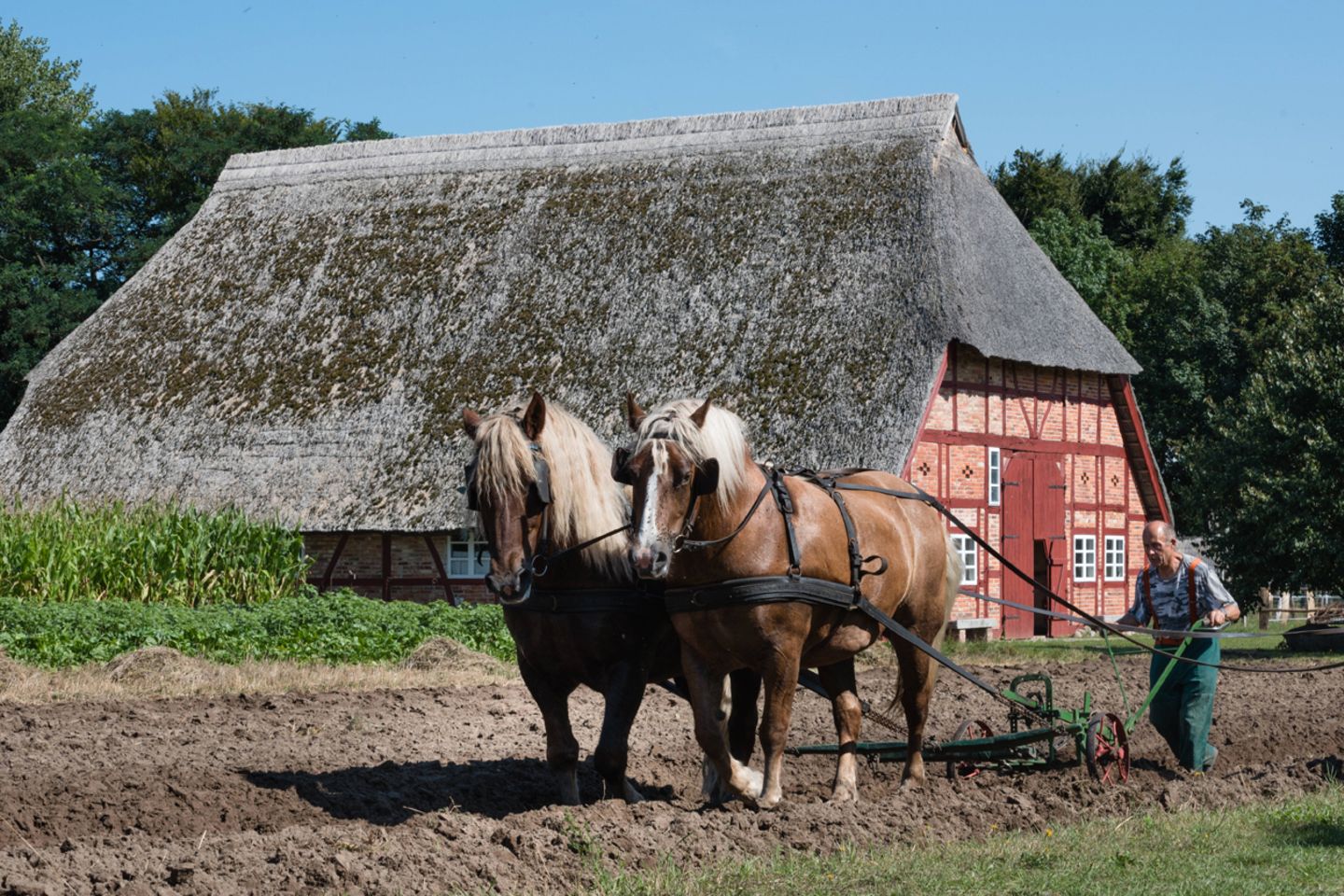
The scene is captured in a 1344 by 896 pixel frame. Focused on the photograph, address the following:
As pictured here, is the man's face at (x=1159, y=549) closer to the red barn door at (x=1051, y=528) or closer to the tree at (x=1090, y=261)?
the red barn door at (x=1051, y=528)

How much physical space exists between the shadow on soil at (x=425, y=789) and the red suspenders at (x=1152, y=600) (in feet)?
9.99

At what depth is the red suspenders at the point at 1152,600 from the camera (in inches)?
351

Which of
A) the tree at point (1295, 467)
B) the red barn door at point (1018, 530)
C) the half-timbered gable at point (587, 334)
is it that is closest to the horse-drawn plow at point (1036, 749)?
the half-timbered gable at point (587, 334)

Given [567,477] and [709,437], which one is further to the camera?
[567,477]

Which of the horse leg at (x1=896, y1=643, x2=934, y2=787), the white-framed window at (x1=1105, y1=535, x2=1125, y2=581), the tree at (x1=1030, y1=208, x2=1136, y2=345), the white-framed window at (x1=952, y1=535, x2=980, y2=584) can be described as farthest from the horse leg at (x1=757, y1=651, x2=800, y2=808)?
the tree at (x1=1030, y1=208, x2=1136, y2=345)

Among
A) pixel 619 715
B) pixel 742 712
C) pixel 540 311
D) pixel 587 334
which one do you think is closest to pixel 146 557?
pixel 587 334

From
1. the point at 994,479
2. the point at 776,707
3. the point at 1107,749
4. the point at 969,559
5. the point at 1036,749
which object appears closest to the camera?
the point at 776,707

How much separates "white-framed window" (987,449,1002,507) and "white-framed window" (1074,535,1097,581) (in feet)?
7.19

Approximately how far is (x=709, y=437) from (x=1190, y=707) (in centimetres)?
380

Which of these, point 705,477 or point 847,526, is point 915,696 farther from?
point 705,477

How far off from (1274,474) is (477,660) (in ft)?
36.5

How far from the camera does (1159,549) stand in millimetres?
8969

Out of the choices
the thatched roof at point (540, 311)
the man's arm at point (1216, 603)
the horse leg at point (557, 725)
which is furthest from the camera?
the thatched roof at point (540, 311)

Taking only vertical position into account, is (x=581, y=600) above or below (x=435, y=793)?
above
